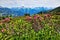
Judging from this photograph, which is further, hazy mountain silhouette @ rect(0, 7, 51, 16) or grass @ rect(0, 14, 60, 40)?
hazy mountain silhouette @ rect(0, 7, 51, 16)

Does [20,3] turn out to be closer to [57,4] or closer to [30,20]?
[57,4]

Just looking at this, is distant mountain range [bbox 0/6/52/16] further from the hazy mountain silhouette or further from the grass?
the grass

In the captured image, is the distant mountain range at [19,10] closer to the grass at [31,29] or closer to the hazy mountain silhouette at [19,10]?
the hazy mountain silhouette at [19,10]

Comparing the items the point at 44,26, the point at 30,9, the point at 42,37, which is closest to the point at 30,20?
the point at 44,26

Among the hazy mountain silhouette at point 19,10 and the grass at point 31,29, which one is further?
the hazy mountain silhouette at point 19,10

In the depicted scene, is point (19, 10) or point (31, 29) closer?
point (31, 29)

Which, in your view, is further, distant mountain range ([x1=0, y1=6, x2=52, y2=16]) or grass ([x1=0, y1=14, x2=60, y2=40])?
distant mountain range ([x1=0, y1=6, x2=52, y2=16])

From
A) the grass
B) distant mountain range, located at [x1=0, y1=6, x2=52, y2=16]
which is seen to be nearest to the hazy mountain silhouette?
distant mountain range, located at [x1=0, y1=6, x2=52, y2=16]

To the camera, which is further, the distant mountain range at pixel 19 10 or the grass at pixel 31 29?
the distant mountain range at pixel 19 10

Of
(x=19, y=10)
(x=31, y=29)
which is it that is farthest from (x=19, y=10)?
(x=31, y=29)

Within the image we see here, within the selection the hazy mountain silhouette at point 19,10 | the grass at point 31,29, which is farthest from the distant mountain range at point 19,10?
the grass at point 31,29

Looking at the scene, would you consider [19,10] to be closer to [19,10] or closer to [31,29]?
[19,10]

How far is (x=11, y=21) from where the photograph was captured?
8.06m

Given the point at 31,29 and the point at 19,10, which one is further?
the point at 19,10
